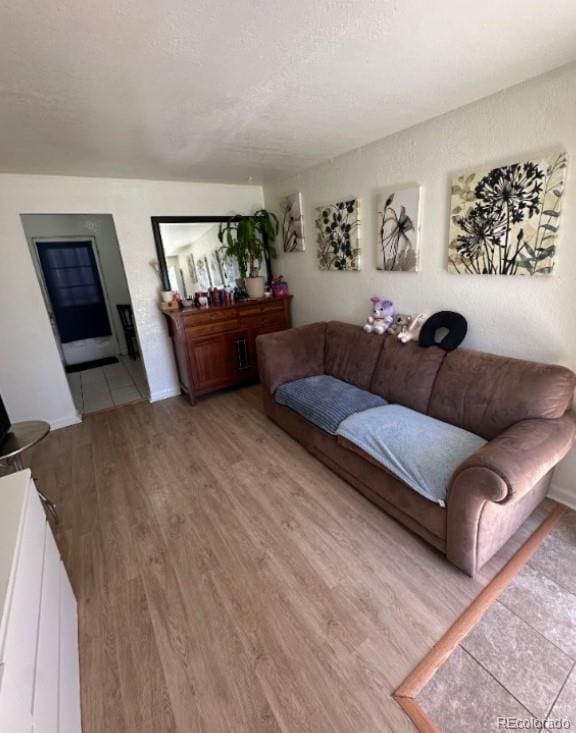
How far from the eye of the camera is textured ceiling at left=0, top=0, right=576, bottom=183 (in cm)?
113

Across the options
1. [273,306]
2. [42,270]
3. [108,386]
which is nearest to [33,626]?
[273,306]

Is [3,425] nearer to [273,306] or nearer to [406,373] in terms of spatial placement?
[406,373]

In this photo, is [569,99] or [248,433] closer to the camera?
[569,99]

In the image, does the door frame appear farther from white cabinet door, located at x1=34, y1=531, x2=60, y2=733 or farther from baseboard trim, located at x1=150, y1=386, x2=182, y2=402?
white cabinet door, located at x1=34, y1=531, x2=60, y2=733

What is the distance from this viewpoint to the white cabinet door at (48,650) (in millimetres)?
873

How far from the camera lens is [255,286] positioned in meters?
3.71

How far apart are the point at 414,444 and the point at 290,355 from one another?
1.38 metres

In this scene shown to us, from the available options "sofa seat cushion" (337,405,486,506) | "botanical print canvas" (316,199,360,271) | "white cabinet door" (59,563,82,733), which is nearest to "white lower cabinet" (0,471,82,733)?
"white cabinet door" (59,563,82,733)

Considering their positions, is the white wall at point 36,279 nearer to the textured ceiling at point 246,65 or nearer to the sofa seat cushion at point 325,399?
the textured ceiling at point 246,65

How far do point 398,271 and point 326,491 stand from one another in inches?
67.1

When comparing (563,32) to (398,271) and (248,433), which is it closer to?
(398,271)

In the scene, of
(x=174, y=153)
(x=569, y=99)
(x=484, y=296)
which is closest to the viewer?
(x=569, y=99)

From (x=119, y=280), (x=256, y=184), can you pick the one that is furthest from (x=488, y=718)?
(x=119, y=280)

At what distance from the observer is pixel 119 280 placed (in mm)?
5254
